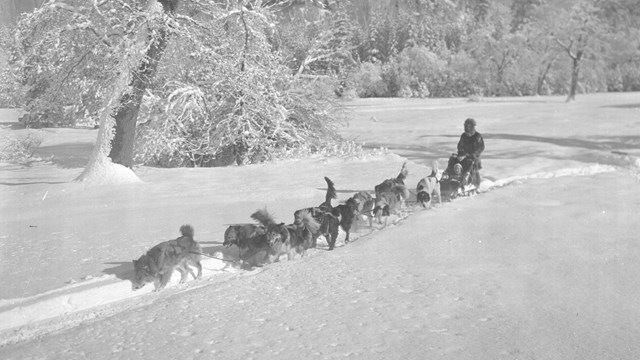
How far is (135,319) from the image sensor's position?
17.5ft

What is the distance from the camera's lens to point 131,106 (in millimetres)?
14367

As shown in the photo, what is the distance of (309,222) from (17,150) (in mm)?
15894

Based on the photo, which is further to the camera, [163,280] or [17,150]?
[17,150]

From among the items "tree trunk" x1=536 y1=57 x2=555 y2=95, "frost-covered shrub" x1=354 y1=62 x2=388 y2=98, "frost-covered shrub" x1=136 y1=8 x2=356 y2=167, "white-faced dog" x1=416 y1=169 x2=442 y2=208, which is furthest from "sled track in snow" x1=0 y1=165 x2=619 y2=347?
"tree trunk" x1=536 y1=57 x2=555 y2=95

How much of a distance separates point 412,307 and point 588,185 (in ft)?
27.3

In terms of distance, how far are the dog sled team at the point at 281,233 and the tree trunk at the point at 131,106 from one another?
270 inches

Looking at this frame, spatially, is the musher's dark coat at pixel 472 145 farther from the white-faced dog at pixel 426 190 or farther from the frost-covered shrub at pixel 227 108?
the frost-covered shrub at pixel 227 108

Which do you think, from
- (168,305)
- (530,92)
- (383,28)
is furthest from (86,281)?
(530,92)

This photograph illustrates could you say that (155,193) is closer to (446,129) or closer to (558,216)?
(558,216)

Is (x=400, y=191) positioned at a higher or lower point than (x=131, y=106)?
lower

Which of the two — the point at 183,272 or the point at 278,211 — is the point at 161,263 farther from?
the point at 278,211

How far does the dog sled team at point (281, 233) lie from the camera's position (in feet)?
20.6

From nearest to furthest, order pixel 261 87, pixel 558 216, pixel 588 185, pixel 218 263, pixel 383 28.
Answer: pixel 218 263 → pixel 558 216 → pixel 588 185 → pixel 261 87 → pixel 383 28

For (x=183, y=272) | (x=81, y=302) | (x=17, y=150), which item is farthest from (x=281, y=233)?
(x=17, y=150)
